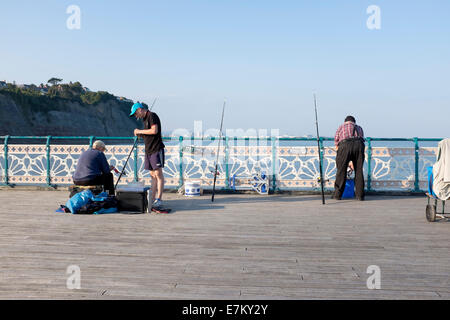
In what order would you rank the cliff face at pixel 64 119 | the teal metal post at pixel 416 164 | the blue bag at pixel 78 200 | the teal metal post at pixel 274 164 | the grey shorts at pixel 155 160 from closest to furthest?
the blue bag at pixel 78 200 < the grey shorts at pixel 155 160 < the teal metal post at pixel 416 164 < the teal metal post at pixel 274 164 < the cliff face at pixel 64 119

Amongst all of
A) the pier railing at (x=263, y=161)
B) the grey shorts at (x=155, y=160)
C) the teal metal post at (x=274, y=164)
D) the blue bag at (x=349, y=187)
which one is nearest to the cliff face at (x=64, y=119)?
the pier railing at (x=263, y=161)

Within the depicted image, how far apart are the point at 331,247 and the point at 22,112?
5884cm

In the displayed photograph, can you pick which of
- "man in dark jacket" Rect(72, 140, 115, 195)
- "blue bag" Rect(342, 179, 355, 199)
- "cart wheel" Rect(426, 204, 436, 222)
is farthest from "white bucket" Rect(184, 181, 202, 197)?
"cart wheel" Rect(426, 204, 436, 222)

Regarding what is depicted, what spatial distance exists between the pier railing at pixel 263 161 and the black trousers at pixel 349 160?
0.89m

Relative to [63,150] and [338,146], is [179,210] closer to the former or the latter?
[338,146]

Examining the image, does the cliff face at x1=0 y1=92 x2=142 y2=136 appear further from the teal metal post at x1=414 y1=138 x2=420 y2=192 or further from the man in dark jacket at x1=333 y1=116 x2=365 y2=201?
the teal metal post at x1=414 y1=138 x2=420 y2=192

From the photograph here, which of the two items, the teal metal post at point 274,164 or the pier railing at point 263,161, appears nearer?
the pier railing at point 263,161

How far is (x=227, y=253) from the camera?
148 inches

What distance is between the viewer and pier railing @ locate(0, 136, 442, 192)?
8.31 m

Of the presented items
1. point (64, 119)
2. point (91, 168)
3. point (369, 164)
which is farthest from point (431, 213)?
point (64, 119)

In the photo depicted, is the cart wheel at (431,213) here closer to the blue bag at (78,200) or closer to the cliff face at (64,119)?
the blue bag at (78,200)

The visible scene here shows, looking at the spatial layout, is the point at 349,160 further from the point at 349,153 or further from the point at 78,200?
the point at 78,200

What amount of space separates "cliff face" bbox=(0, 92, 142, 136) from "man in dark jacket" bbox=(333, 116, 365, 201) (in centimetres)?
5011

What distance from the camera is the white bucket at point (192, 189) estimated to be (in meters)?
8.14
